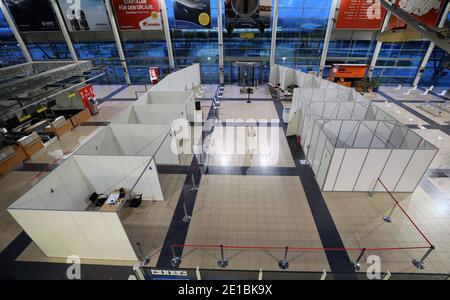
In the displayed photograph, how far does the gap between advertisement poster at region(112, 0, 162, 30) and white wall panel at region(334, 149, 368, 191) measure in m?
18.3

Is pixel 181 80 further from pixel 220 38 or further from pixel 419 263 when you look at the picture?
pixel 419 263

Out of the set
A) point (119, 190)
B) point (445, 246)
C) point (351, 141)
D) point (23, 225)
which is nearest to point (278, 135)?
point (351, 141)

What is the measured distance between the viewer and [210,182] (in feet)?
27.5

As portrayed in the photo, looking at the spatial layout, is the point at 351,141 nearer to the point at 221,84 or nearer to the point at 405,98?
the point at 405,98

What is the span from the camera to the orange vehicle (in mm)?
18031

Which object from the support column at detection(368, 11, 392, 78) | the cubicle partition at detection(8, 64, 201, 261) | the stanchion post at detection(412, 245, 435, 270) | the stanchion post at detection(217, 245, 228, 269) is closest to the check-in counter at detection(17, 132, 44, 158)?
the cubicle partition at detection(8, 64, 201, 261)

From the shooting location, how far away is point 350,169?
7.23 metres

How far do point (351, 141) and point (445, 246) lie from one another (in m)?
4.27

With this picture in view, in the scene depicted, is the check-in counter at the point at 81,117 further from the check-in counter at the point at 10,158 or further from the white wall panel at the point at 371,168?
the white wall panel at the point at 371,168

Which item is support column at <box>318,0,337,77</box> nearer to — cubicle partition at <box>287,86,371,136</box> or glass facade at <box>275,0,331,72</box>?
glass facade at <box>275,0,331,72</box>

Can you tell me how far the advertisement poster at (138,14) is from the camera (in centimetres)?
1755

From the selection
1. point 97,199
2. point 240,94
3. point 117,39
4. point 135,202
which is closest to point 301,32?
point 240,94

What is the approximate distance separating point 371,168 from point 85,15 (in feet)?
76.0
